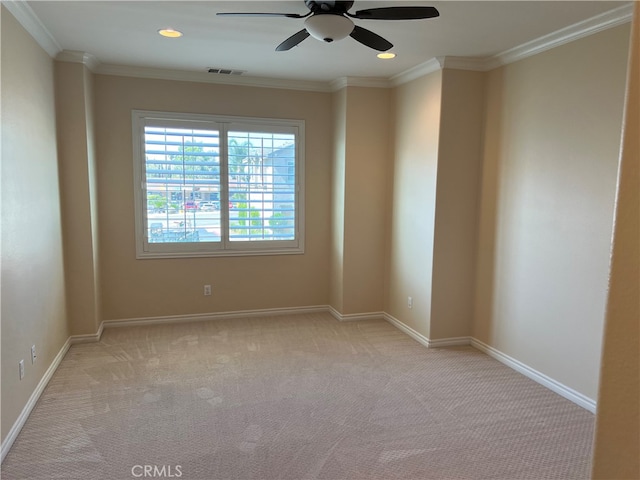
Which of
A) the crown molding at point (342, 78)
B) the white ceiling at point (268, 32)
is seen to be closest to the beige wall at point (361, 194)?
the crown molding at point (342, 78)

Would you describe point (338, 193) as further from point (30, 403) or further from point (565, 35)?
point (30, 403)

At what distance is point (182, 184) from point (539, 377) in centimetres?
379

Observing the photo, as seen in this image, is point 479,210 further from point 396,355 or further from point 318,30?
point 318,30

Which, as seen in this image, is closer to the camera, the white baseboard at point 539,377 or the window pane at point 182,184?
the white baseboard at point 539,377

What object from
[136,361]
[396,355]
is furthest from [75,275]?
[396,355]

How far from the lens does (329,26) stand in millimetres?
2533

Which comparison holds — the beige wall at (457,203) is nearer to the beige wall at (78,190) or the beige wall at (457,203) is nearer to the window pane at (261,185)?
the window pane at (261,185)

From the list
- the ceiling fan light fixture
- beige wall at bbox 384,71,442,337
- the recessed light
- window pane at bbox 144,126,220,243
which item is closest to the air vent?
window pane at bbox 144,126,220,243

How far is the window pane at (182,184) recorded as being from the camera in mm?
4523

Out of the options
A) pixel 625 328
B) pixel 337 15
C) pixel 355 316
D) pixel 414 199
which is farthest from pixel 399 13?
pixel 355 316

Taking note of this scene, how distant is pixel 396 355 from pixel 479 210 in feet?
5.08

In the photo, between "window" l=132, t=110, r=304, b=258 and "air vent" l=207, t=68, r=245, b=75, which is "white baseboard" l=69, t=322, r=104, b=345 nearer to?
"window" l=132, t=110, r=304, b=258

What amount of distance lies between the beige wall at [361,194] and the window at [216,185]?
1.67 ft

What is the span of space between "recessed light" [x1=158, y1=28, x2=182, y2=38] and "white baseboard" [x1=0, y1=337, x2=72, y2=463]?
268 cm
